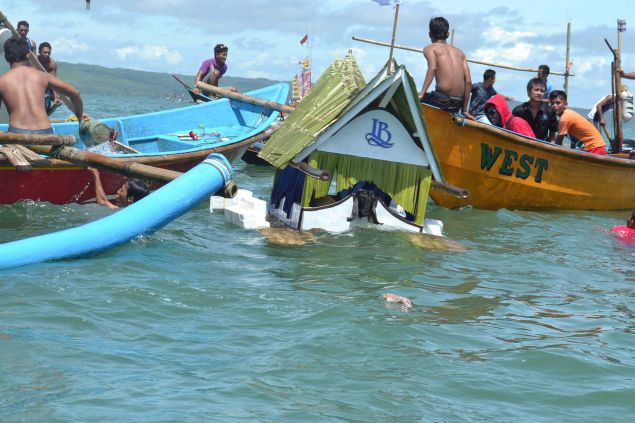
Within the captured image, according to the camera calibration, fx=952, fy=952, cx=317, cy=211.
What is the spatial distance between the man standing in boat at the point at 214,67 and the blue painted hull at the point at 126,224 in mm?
A: 9520

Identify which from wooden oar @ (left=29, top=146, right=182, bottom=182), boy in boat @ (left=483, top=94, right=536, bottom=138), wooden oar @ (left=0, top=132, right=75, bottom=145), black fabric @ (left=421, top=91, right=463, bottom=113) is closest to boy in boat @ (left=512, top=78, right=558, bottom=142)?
boy in boat @ (left=483, top=94, right=536, bottom=138)

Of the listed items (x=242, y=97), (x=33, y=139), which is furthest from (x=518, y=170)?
(x=33, y=139)

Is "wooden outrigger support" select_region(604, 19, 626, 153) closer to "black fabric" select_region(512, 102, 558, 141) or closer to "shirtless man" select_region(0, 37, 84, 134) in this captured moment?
"black fabric" select_region(512, 102, 558, 141)

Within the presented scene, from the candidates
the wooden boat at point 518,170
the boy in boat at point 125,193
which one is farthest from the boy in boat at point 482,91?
the boy in boat at point 125,193

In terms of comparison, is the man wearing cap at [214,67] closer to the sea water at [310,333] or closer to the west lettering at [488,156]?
the west lettering at [488,156]

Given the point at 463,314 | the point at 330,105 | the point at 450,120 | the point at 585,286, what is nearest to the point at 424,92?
the point at 450,120

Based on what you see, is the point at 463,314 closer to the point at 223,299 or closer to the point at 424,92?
the point at 223,299

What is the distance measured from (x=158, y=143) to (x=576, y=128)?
6.37 metres

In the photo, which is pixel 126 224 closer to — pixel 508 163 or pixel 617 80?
pixel 508 163

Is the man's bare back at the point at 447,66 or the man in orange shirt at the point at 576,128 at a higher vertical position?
the man's bare back at the point at 447,66

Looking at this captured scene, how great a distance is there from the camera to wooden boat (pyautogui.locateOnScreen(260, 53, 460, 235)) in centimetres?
977

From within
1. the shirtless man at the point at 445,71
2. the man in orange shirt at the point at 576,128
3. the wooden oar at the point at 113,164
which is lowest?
the wooden oar at the point at 113,164

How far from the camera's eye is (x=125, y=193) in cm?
1061

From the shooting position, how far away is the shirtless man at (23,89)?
32.3 feet
